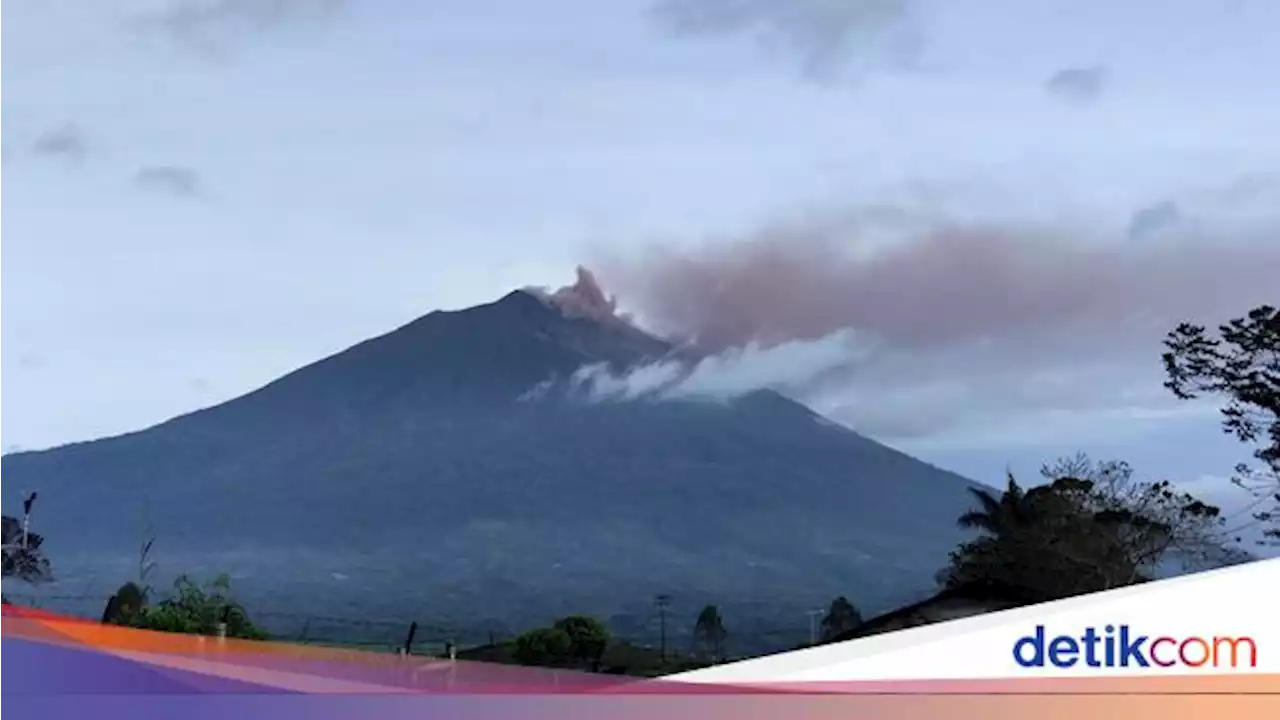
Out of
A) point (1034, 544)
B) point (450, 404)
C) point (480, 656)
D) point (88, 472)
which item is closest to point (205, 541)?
point (88, 472)

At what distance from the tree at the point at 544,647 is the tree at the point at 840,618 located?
0.55 metres

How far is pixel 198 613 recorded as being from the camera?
408cm

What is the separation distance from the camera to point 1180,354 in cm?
397

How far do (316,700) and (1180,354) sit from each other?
200 cm

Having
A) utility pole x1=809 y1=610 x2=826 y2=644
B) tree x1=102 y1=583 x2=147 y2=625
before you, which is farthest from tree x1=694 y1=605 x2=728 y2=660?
tree x1=102 y1=583 x2=147 y2=625

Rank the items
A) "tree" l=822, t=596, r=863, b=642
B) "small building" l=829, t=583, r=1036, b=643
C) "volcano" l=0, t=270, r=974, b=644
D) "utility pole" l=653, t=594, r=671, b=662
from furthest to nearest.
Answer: "volcano" l=0, t=270, r=974, b=644
"tree" l=822, t=596, r=863, b=642
"small building" l=829, t=583, r=1036, b=643
"utility pole" l=653, t=594, r=671, b=662

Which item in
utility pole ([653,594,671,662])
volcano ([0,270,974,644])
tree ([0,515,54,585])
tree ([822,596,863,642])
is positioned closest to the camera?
utility pole ([653,594,671,662])

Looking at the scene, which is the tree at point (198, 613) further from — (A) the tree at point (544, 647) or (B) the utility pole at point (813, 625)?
(B) the utility pole at point (813, 625)

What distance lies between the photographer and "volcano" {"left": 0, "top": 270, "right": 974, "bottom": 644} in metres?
4.21

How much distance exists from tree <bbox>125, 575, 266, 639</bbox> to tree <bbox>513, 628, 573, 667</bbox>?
54 centimetres

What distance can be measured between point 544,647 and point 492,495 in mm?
735

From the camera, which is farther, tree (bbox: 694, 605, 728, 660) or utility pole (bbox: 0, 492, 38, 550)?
utility pole (bbox: 0, 492, 38, 550)

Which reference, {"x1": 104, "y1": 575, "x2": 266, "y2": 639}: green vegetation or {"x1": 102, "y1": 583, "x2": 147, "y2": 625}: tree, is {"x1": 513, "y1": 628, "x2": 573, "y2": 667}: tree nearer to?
{"x1": 104, "y1": 575, "x2": 266, "y2": 639}: green vegetation

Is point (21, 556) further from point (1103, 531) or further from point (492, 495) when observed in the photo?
point (1103, 531)
